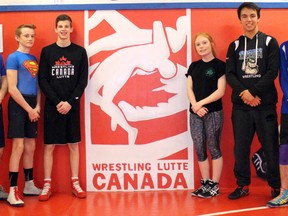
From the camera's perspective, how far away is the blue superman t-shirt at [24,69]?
3.79 metres

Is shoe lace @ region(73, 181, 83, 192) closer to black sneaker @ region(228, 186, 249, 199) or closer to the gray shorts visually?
the gray shorts

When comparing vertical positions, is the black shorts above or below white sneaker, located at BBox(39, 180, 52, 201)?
above

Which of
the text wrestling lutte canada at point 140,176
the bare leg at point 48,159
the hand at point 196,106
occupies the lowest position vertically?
the text wrestling lutte canada at point 140,176

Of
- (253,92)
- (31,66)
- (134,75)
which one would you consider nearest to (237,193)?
(253,92)

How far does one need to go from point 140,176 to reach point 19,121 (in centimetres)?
132

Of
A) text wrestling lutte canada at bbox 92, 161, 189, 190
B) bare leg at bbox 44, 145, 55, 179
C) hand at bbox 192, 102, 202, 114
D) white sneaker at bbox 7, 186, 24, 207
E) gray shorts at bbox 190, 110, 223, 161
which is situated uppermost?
hand at bbox 192, 102, 202, 114

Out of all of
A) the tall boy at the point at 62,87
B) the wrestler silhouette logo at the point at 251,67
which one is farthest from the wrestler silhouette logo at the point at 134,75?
the wrestler silhouette logo at the point at 251,67

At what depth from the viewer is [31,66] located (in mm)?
3871

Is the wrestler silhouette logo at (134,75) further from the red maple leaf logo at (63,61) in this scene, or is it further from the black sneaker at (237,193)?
the black sneaker at (237,193)

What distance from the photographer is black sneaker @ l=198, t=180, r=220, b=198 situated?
3851mm

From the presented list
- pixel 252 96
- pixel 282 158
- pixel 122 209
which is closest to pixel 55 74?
pixel 122 209

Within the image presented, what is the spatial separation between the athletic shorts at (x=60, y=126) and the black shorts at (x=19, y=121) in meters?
0.13

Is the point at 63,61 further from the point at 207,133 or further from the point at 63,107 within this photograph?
the point at 207,133

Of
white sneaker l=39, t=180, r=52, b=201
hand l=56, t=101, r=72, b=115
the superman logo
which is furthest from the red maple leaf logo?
white sneaker l=39, t=180, r=52, b=201
